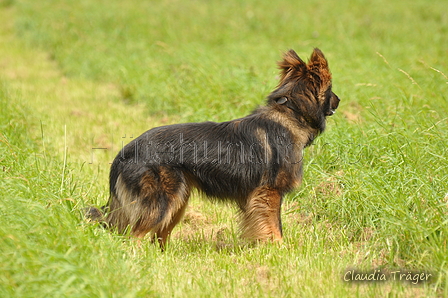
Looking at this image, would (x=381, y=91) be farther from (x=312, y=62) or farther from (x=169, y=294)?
(x=169, y=294)

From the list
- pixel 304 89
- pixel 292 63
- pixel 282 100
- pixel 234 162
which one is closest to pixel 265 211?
pixel 234 162

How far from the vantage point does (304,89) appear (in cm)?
439

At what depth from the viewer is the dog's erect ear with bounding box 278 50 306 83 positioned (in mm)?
4398

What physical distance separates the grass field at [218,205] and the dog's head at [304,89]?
0.76 metres

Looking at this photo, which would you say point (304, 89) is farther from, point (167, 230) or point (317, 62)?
point (167, 230)

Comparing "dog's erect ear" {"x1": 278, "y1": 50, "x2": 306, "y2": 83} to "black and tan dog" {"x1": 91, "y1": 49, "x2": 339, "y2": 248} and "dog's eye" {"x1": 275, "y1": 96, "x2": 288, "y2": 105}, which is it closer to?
"black and tan dog" {"x1": 91, "y1": 49, "x2": 339, "y2": 248}

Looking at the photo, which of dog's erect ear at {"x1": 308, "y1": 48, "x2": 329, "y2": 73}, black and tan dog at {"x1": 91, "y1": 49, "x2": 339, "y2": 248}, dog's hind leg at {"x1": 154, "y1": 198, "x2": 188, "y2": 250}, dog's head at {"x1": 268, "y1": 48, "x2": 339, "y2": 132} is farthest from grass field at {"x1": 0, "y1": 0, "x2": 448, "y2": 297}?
dog's erect ear at {"x1": 308, "y1": 48, "x2": 329, "y2": 73}

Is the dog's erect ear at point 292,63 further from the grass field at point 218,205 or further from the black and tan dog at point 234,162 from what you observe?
the grass field at point 218,205

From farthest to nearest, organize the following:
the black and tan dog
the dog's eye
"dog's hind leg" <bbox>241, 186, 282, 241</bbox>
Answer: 1. the dog's eye
2. "dog's hind leg" <bbox>241, 186, 282, 241</bbox>
3. the black and tan dog

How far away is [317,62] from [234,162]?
1237mm

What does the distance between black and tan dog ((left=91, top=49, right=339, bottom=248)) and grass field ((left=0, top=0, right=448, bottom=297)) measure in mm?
297

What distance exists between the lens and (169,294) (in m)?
3.23

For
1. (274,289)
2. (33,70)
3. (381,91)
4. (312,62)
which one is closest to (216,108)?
(381,91)

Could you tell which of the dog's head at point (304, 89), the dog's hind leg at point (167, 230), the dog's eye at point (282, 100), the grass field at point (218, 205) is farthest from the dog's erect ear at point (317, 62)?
the dog's hind leg at point (167, 230)
